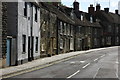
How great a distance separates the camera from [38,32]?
1345 inches

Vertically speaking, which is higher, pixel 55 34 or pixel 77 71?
pixel 55 34

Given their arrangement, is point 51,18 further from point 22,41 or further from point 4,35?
point 4,35

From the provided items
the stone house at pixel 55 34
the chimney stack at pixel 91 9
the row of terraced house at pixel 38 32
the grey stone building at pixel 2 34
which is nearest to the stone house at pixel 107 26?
the chimney stack at pixel 91 9

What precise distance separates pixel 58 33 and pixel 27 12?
A: 17090mm

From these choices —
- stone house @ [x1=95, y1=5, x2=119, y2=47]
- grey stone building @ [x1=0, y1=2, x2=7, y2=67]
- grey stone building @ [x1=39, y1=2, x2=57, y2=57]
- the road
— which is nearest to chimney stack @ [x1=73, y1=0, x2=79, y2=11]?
stone house @ [x1=95, y1=5, x2=119, y2=47]

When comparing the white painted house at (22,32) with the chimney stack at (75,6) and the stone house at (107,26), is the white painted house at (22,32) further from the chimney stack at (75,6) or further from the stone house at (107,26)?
the stone house at (107,26)

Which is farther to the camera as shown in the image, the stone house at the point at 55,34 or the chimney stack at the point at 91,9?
the chimney stack at the point at 91,9

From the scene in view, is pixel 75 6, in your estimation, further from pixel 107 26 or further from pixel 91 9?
pixel 107 26

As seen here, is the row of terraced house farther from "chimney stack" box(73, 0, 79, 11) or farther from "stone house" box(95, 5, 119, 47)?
"stone house" box(95, 5, 119, 47)

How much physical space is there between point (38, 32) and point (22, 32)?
7485 millimetres

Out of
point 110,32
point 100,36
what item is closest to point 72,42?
point 100,36

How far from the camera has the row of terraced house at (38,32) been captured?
2388cm

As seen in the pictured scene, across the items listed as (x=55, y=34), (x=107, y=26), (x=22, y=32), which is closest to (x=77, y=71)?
(x=22, y=32)

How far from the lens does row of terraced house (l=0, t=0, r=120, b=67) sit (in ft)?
78.3
